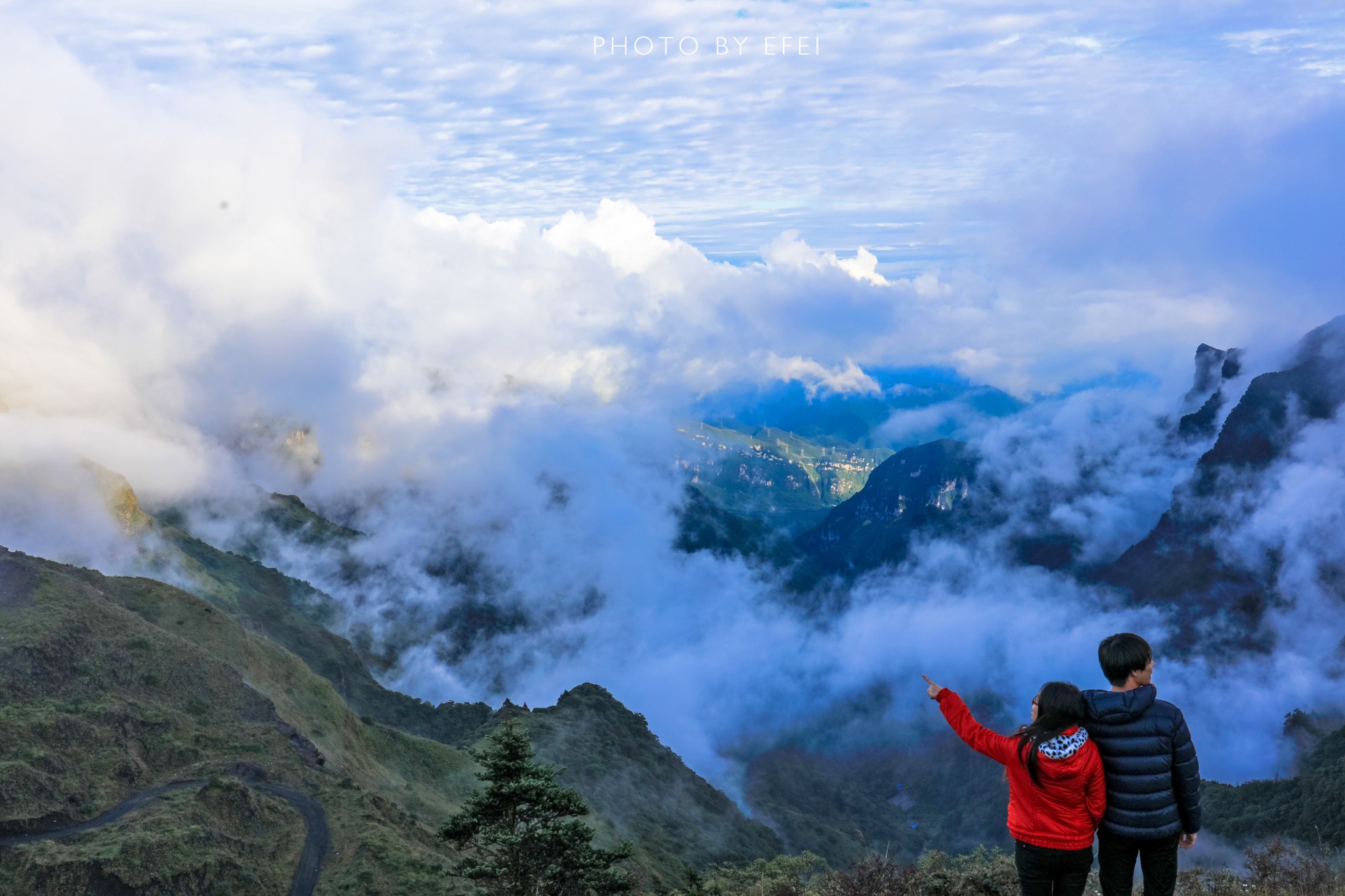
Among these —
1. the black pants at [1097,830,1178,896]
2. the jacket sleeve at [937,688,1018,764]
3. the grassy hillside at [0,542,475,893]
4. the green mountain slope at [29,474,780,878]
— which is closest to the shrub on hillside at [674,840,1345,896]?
the black pants at [1097,830,1178,896]

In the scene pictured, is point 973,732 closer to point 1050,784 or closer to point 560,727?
point 1050,784

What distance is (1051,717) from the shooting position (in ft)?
39.3

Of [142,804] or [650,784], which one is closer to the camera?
[142,804]

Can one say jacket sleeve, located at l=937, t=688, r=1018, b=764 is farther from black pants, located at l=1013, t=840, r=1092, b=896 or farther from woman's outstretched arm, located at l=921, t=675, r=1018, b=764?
black pants, located at l=1013, t=840, r=1092, b=896

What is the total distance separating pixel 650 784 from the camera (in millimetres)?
130625

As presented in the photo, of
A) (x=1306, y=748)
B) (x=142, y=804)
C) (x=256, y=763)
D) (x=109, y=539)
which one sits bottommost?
(x=1306, y=748)

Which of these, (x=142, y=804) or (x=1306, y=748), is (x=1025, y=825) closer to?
(x=142, y=804)

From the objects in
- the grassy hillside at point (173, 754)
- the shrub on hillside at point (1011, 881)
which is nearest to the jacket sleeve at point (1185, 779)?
the shrub on hillside at point (1011, 881)

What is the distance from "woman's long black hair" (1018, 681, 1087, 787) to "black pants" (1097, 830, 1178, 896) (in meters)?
1.96

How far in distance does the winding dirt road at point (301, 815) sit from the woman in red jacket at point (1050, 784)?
5026 centimetres

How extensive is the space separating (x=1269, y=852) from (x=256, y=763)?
64.0 meters

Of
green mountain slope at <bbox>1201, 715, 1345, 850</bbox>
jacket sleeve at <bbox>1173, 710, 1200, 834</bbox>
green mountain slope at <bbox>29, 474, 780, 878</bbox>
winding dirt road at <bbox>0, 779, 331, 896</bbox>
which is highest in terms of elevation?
jacket sleeve at <bbox>1173, 710, 1200, 834</bbox>

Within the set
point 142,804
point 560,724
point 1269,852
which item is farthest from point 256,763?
point 560,724

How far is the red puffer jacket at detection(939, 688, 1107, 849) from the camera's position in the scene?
38.9 ft
